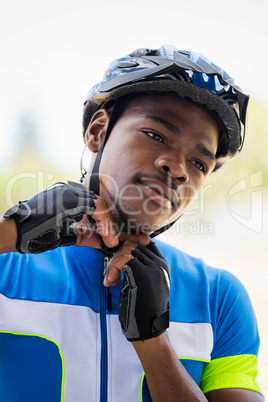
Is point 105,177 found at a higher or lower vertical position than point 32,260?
higher

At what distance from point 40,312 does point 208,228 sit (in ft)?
5.27

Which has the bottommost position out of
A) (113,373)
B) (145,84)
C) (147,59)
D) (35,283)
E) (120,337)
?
(113,373)

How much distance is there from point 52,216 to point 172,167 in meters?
0.62

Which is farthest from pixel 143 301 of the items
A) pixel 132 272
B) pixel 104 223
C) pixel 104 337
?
pixel 104 223

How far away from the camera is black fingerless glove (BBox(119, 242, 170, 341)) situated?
1434mm

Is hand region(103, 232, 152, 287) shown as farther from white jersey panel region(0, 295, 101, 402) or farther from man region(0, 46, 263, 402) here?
white jersey panel region(0, 295, 101, 402)

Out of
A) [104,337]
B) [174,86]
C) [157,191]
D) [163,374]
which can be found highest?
[174,86]

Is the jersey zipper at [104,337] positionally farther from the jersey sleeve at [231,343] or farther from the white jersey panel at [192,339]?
the jersey sleeve at [231,343]

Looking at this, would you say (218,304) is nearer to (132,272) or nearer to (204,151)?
(132,272)

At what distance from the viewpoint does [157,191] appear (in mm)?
1675

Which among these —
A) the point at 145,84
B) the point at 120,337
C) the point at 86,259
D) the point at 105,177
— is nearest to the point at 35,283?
the point at 86,259

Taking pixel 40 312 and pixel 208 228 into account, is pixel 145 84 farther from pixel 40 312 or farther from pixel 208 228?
pixel 208 228

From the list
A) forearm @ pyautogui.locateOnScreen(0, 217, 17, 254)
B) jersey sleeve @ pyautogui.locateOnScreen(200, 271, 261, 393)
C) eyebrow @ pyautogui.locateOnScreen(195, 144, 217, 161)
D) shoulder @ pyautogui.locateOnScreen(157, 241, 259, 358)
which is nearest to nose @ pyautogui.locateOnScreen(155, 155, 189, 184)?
eyebrow @ pyautogui.locateOnScreen(195, 144, 217, 161)

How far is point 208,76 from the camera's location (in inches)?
73.0
